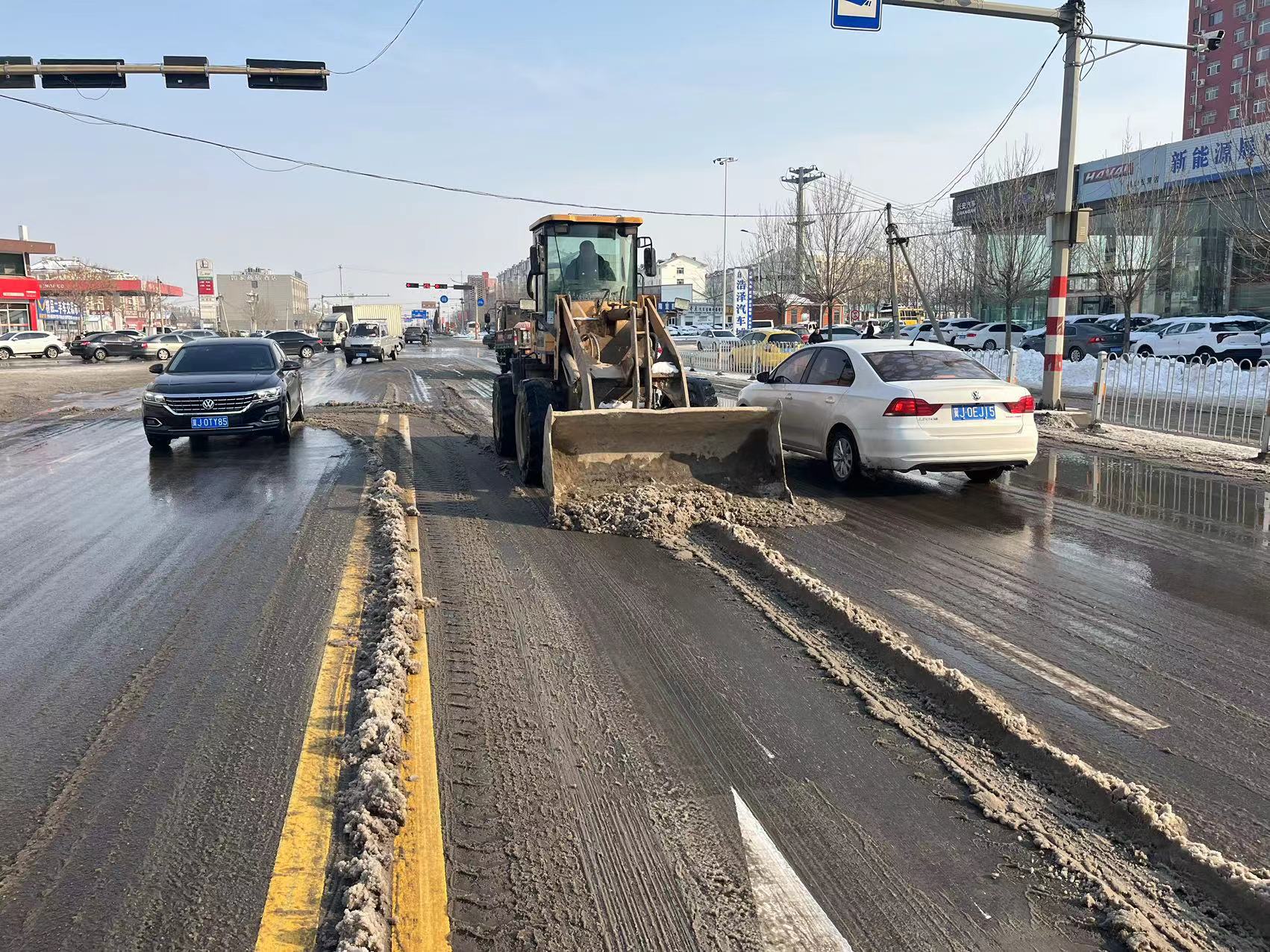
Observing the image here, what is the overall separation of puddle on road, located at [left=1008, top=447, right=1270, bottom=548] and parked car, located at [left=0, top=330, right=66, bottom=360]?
177 feet

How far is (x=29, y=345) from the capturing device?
5122cm

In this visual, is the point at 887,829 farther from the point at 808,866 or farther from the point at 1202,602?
the point at 1202,602

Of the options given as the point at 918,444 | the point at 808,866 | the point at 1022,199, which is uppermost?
the point at 1022,199

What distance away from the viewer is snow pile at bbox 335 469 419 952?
287cm

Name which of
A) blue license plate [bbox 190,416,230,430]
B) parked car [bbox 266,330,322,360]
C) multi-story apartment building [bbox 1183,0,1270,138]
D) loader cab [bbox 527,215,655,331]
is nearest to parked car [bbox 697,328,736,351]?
parked car [bbox 266,330,322,360]

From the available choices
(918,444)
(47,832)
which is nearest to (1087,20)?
(918,444)

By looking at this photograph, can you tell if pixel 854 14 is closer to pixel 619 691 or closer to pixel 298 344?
pixel 619 691

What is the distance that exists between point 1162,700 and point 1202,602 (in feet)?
6.37

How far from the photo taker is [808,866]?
3176 millimetres

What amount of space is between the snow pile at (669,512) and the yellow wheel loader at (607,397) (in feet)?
0.64

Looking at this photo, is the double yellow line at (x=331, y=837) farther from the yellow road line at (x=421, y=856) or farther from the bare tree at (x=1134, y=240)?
the bare tree at (x=1134, y=240)

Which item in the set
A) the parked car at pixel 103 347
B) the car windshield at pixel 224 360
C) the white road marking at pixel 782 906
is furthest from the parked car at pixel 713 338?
the white road marking at pixel 782 906

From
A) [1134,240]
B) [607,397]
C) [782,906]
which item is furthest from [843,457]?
[1134,240]

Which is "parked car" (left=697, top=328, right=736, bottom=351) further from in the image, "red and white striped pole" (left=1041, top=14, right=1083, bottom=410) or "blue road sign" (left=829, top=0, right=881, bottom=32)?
"blue road sign" (left=829, top=0, right=881, bottom=32)
